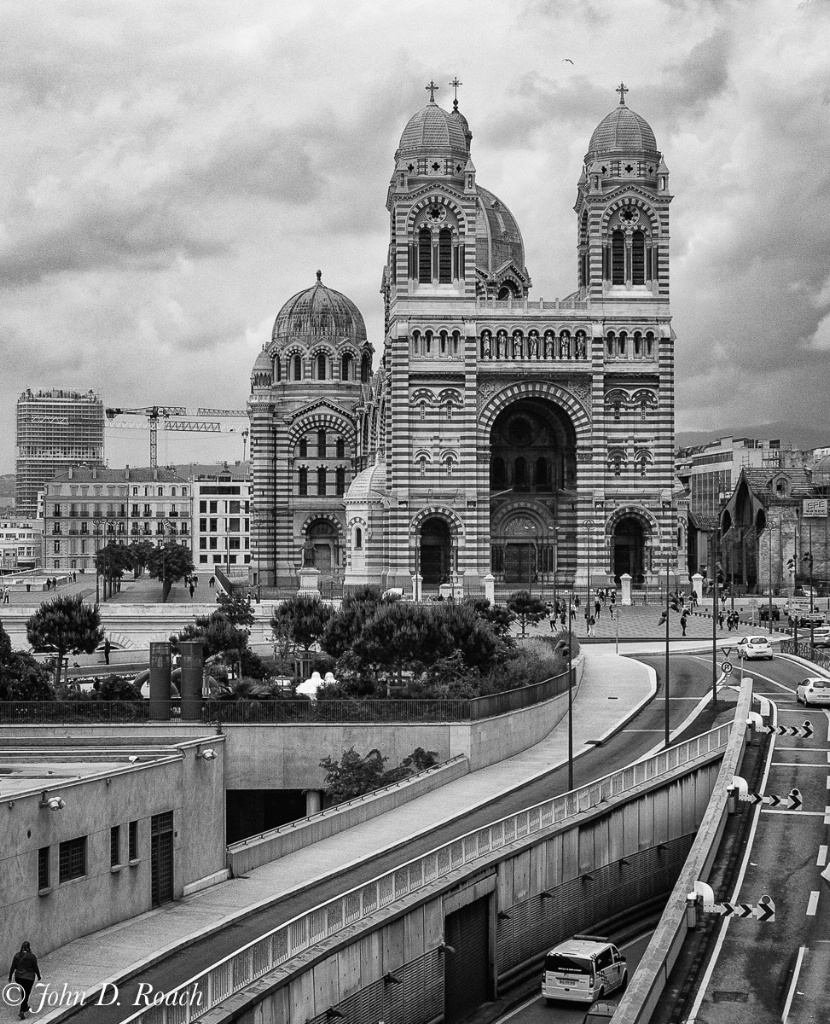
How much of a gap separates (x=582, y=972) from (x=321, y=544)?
A: 94.5 meters

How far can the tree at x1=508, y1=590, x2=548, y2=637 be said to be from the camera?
3189 inches

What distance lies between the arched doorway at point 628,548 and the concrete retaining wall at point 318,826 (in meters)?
62.9

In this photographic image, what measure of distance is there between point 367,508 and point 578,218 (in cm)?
2527

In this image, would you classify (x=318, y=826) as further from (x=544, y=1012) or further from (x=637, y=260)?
(x=637, y=260)

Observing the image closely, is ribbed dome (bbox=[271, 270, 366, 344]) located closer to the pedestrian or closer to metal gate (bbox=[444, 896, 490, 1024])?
metal gate (bbox=[444, 896, 490, 1024])

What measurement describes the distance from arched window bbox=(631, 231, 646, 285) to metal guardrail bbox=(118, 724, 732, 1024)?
64.0 metres

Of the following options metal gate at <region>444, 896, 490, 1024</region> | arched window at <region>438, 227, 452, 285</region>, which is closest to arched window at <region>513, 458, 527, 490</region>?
arched window at <region>438, 227, 452, 285</region>

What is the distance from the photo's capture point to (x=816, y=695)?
2042 inches

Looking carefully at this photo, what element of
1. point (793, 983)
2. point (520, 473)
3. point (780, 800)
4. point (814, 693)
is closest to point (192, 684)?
point (780, 800)

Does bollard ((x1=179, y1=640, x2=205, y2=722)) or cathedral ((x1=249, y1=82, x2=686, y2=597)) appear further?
cathedral ((x1=249, y1=82, x2=686, y2=597))

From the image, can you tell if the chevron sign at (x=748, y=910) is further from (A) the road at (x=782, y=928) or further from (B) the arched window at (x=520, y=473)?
(B) the arched window at (x=520, y=473)

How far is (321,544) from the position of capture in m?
126

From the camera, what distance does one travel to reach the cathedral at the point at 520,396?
103 meters

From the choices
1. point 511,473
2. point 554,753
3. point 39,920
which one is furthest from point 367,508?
point 39,920
